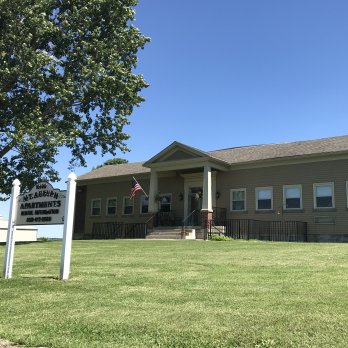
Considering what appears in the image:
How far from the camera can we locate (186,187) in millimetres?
27984

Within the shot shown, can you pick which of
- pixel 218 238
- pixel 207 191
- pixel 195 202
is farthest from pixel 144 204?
pixel 218 238

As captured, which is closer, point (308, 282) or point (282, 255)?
point (308, 282)

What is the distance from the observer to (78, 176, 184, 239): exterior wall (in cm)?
2855

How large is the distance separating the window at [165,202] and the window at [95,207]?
6264 millimetres

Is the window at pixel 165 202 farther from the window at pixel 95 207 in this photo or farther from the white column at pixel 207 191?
the window at pixel 95 207

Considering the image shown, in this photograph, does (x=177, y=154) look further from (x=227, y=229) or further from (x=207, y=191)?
(x=227, y=229)

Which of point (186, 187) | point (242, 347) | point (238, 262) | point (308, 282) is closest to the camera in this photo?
point (242, 347)

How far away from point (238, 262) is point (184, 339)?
19.6 ft

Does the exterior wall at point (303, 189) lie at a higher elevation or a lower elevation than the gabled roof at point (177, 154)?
lower

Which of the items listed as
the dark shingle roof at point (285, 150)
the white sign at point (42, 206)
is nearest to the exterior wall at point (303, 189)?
the dark shingle roof at point (285, 150)

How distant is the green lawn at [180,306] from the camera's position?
4469mm

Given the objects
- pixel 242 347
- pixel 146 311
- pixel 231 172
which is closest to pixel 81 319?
pixel 146 311

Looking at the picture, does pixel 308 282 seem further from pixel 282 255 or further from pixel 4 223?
pixel 4 223

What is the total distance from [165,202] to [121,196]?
426 centimetres
